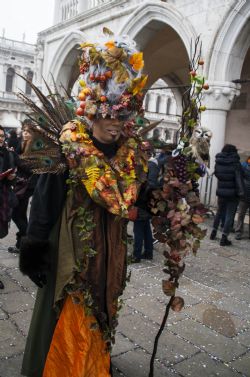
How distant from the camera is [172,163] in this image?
2.20 metres

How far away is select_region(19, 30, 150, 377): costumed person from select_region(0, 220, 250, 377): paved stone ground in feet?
2.35

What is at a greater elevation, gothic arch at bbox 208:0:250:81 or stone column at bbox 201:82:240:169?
gothic arch at bbox 208:0:250:81

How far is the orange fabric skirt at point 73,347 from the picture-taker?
2236 millimetres

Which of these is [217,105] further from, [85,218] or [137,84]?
[85,218]

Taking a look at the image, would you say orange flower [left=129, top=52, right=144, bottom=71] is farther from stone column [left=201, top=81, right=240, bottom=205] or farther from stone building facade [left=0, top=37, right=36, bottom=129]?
stone building facade [left=0, top=37, right=36, bottom=129]

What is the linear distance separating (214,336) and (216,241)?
3.84m

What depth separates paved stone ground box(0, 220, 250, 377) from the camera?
300 centimetres

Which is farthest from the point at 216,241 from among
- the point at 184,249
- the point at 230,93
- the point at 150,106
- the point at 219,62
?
the point at 150,106

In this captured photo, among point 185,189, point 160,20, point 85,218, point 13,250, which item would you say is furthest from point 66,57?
point 185,189

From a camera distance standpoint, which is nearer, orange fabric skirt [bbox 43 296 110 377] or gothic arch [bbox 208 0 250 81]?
orange fabric skirt [bbox 43 296 110 377]

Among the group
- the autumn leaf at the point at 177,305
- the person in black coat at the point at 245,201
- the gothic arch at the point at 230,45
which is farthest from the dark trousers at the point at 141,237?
the gothic arch at the point at 230,45

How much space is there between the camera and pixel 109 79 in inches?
89.3

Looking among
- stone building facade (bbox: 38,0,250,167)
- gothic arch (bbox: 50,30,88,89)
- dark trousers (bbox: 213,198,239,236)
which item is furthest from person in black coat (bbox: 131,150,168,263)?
gothic arch (bbox: 50,30,88,89)

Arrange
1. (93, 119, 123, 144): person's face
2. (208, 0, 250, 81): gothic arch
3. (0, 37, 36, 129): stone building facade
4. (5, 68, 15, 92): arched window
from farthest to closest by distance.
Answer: (5, 68, 15, 92): arched window → (0, 37, 36, 129): stone building facade → (208, 0, 250, 81): gothic arch → (93, 119, 123, 144): person's face
